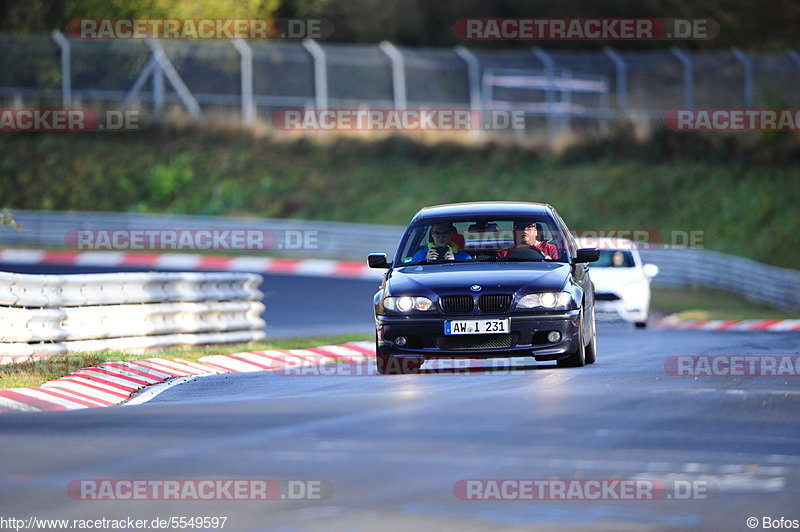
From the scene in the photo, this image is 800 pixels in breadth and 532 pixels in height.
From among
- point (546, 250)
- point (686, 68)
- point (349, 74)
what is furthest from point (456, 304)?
point (349, 74)

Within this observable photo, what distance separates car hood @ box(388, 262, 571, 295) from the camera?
44.6 ft

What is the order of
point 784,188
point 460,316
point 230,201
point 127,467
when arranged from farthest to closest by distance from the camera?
1. point 230,201
2. point 784,188
3. point 460,316
4. point 127,467

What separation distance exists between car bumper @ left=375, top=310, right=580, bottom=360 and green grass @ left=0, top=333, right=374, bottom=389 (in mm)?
2971

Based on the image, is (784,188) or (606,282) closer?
(606,282)

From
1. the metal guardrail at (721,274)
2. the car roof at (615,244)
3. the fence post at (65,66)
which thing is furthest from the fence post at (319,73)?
the car roof at (615,244)

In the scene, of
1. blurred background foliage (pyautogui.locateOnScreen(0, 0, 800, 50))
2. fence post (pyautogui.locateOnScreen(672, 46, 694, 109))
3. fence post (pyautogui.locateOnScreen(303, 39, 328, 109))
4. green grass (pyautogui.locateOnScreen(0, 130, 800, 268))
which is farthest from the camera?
blurred background foliage (pyautogui.locateOnScreen(0, 0, 800, 50))

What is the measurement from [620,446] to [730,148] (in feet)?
119

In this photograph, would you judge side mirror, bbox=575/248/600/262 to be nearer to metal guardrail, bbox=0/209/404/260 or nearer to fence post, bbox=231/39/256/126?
metal guardrail, bbox=0/209/404/260

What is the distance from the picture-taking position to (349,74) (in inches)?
1740

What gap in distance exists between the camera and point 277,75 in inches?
1757

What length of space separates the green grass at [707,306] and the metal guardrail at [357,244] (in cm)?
28

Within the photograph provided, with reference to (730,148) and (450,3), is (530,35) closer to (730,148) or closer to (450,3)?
(450,3)

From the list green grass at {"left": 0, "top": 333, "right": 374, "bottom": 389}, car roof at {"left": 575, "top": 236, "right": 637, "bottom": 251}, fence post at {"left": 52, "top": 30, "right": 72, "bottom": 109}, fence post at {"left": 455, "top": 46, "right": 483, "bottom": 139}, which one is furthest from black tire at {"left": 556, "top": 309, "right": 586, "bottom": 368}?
fence post at {"left": 52, "top": 30, "right": 72, "bottom": 109}

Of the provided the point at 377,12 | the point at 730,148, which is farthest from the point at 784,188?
the point at 377,12
